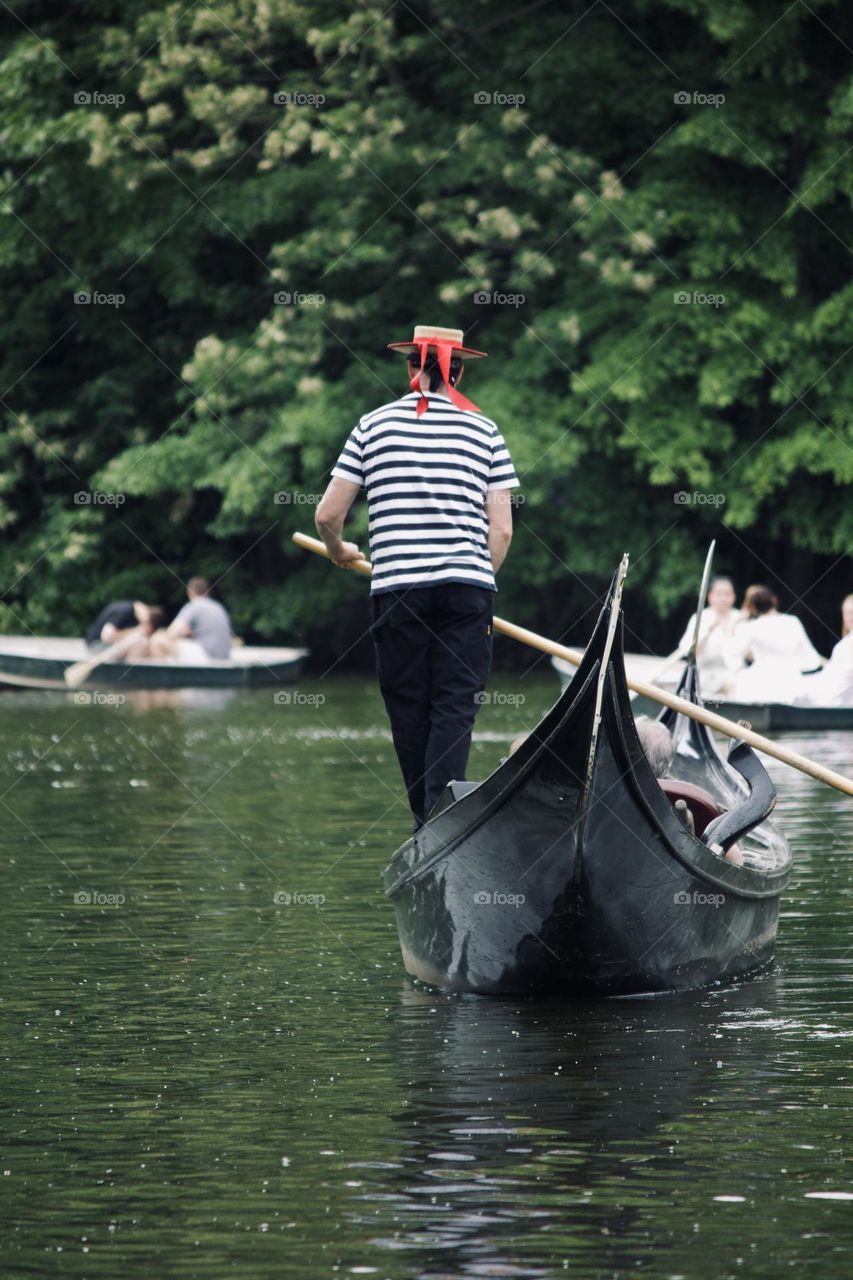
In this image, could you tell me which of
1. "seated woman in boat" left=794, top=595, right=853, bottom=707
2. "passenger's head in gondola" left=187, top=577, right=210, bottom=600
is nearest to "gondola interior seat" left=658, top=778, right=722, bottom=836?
"seated woman in boat" left=794, top=595, right=853, bottom=707

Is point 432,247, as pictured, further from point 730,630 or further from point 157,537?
point 730,630

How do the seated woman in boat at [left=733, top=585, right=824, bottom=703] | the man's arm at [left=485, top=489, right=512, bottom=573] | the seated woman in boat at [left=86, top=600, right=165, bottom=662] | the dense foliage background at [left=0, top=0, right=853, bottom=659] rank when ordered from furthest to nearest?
the dense foliage background at [left=0, top=0, right=853, bottom=659]
the seated woman in boat at [left=86, top=600, right=165, bottom=662]
the seated woman in boat at [left=733, top=585, right=824, bottom=703]
the man's arm at [left=485, top=489, right=512, bottom=573]

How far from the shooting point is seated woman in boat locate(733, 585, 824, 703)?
14.9m

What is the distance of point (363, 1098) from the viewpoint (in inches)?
191

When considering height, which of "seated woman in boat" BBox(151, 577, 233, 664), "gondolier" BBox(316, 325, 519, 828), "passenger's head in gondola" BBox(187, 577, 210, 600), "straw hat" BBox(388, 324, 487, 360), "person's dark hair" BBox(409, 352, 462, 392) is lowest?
"seated woman in boat" BBox(151, 577, 233, 664)

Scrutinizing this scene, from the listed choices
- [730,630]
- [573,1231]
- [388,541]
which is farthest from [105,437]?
[573,1231]

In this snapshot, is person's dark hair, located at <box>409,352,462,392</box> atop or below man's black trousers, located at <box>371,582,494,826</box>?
atop

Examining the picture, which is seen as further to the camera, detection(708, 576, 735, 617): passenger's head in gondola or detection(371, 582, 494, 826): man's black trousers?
detection(708, 576, 735, 617): passenger's head in gondola

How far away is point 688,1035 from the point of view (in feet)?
18.0

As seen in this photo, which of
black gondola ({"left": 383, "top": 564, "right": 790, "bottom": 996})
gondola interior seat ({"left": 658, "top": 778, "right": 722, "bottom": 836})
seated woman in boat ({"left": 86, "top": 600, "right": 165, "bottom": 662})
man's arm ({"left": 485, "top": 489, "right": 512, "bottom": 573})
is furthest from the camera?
seated woman in boat ({"left": 86, "top": 600, "right": 165, "bottom": 662})

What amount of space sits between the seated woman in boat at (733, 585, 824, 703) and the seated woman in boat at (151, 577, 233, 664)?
5.64 m

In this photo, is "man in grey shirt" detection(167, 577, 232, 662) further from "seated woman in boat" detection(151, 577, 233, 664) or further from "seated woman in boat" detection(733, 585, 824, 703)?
"seated woman in boat" detection(733, 585, 824, 703)

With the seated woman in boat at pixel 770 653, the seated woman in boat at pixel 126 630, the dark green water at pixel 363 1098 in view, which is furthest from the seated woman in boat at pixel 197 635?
the dark green water at pixel 363 1098

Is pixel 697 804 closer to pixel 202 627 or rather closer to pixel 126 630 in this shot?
pixel 202 627
